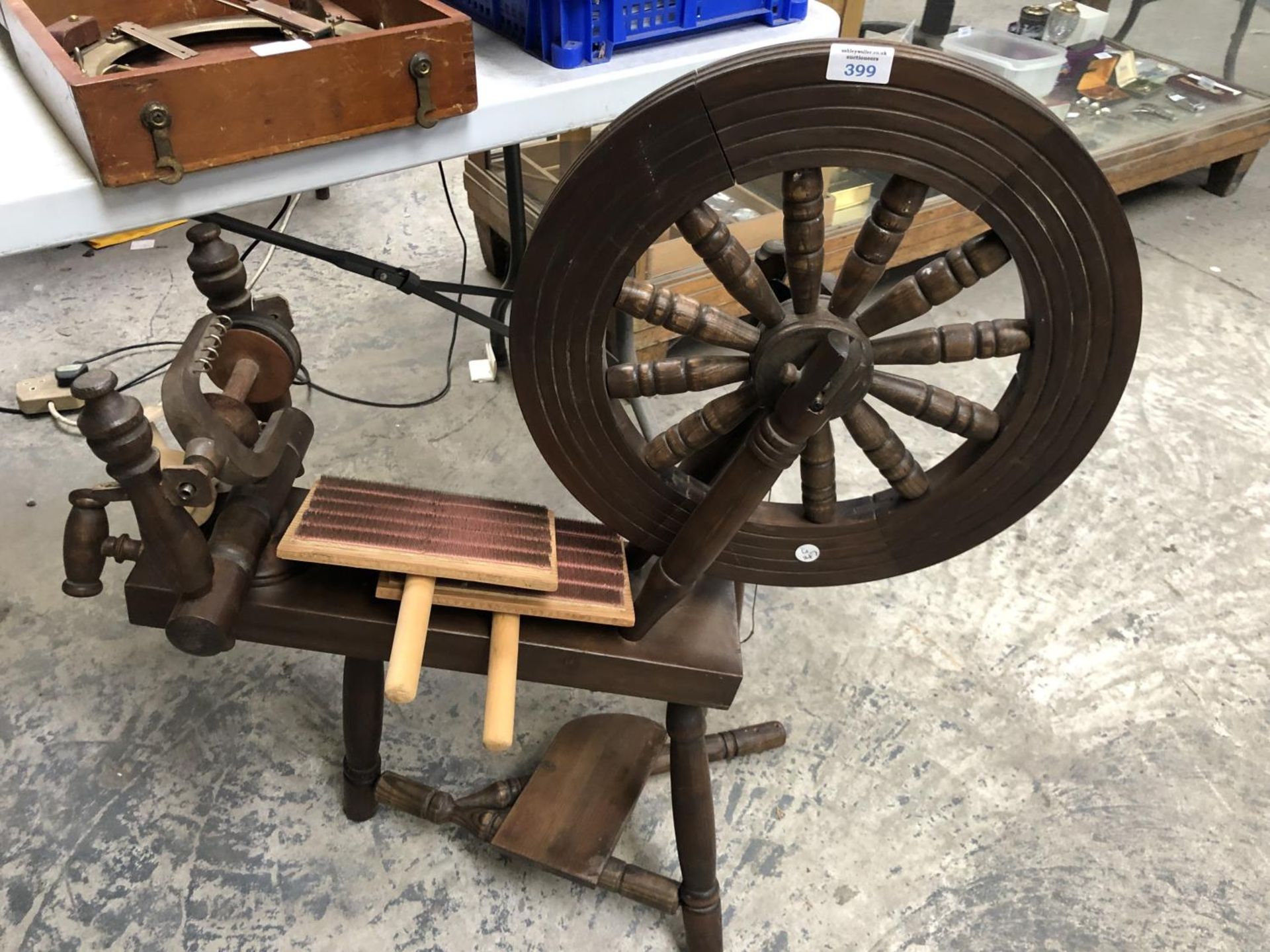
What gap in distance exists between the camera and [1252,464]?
225 centimetres

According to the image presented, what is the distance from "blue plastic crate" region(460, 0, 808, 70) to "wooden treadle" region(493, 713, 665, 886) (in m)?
1.01

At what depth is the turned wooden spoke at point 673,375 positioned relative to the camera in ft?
3.23

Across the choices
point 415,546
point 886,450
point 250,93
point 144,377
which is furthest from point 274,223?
point 886,450

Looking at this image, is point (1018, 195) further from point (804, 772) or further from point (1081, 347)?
point (804, 772)

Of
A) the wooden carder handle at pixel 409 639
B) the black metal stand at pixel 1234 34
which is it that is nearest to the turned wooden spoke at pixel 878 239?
the wooden carder handle at pixel 409 639

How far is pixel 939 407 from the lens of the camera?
994mm

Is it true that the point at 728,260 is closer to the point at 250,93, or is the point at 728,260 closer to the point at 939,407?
the point at 939,407

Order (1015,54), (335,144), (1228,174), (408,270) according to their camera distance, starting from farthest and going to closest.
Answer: (1228,174)
(1015,54)
(408,270)
(335,144)

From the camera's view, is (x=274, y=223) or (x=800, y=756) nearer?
(x=800, y=756)

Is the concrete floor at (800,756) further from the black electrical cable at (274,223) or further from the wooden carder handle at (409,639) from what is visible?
the wooden carder handle at (409,639)

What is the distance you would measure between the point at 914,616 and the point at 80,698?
4.94ft

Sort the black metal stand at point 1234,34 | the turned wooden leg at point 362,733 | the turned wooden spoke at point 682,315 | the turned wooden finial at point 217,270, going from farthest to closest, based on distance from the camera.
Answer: the black metal stand at point 1234,34
the turned wooden leg at point 362,733
the turned wooden finial at point 217,270
the turned wooden spoke at point 682,315

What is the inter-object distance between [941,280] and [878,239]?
7 centimetres

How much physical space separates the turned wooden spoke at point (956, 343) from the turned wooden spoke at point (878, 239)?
0.06 meters
